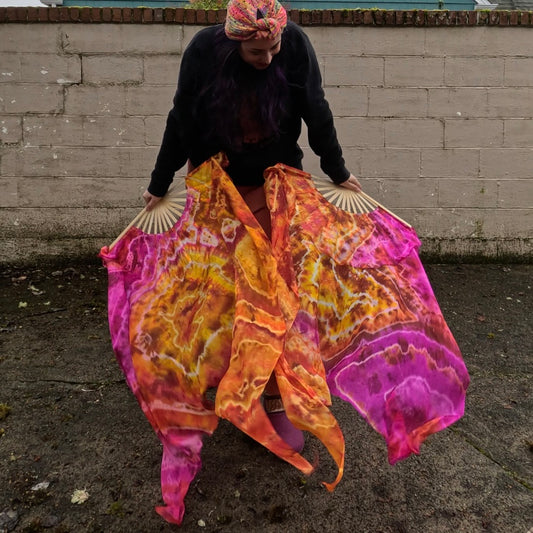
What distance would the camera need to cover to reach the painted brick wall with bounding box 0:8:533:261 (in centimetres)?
430

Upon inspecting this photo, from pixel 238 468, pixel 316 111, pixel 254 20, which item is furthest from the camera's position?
pixel 238 468

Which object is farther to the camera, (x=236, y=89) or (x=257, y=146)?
(x=257, y=146)

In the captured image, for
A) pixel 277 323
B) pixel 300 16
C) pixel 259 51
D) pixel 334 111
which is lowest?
pixel 277 323

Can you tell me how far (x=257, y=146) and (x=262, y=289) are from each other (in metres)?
0.53

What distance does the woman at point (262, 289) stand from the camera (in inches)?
70.6

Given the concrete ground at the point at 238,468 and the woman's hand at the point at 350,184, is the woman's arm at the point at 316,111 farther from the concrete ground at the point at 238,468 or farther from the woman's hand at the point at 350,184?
the concrete ground at the point at 238,468

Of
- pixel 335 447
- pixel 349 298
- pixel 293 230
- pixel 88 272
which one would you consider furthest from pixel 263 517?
pixel 88 272

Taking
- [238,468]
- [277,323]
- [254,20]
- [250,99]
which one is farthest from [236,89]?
[238,468]

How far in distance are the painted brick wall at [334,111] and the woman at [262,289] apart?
2.46 meters

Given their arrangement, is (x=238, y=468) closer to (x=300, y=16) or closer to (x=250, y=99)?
(x=250, y=99)

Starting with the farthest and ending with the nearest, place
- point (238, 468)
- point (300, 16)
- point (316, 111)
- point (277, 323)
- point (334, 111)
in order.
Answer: point (334, 111) < point (300, 16) < point (238, 468) < point (316, 111) < point (277, 323)

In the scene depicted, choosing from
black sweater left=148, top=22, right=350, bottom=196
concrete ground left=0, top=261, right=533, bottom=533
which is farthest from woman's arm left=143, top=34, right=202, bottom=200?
concrete ground left=0, top=261, right=533, bottom=533

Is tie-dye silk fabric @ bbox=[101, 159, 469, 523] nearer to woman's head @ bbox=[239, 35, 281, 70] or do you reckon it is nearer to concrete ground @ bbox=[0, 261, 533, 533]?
concrete ground @ bbox=[0, 261, 533, 533]

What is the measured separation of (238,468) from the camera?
7.08 ft
